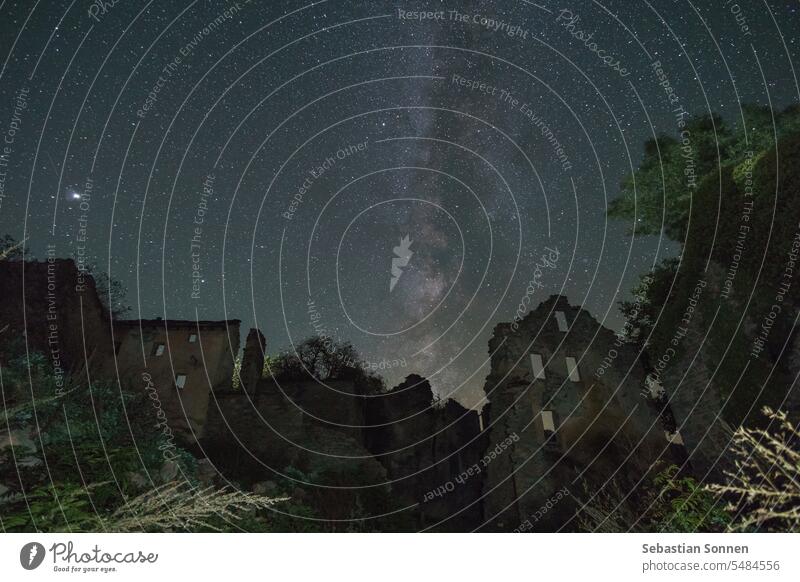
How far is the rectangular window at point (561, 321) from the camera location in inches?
885

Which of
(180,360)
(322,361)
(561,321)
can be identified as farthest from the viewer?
(322,361)

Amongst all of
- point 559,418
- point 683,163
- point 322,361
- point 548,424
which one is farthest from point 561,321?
point 322,361

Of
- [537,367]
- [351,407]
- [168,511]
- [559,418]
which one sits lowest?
[559,418]

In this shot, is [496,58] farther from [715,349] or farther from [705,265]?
[715,349]

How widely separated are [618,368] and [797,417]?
993 centimetres

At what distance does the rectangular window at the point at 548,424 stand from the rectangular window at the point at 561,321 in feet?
15.1

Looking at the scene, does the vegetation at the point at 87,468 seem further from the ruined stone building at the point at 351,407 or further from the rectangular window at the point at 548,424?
the rectangular window at the point at 548,424

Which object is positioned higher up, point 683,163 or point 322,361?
point 683,163

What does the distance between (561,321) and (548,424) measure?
5.60 m

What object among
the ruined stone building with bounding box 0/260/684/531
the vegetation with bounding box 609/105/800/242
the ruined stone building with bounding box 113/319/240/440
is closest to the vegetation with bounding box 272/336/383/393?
the ruined stone building with bounding box 0/260/684/531

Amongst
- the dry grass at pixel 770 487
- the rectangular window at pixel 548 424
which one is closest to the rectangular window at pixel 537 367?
the rectangular window at pixel 548 424

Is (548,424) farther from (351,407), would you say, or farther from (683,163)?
(683,163)

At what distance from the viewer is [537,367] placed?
2184 cm
